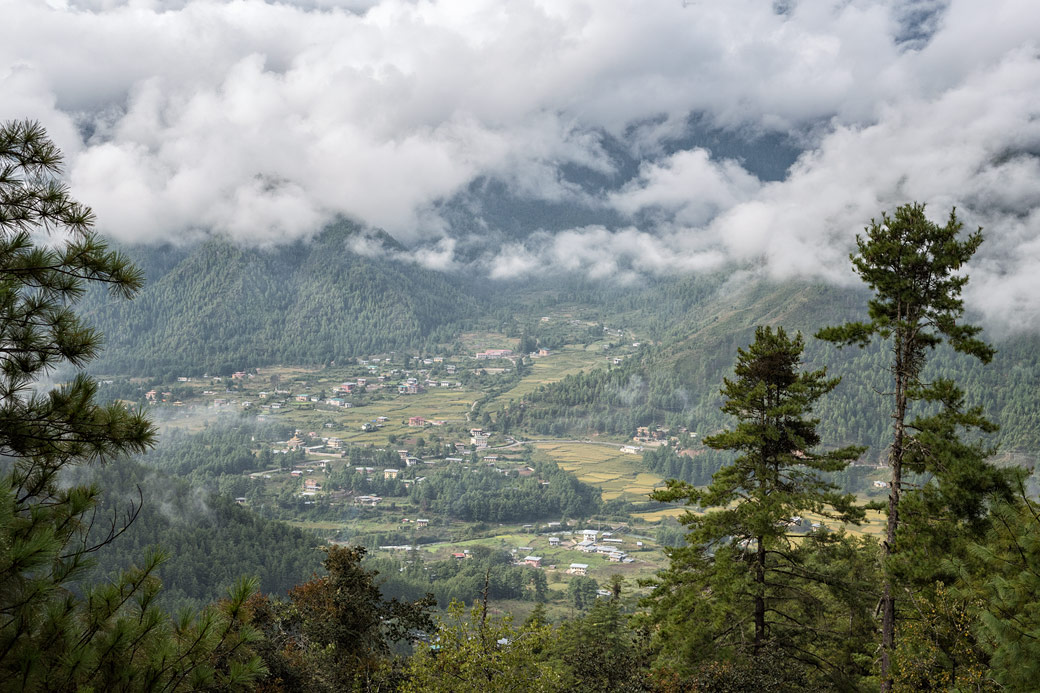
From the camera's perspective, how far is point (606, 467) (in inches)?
4894

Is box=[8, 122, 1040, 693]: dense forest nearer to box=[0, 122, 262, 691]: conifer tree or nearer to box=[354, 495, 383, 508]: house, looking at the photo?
box=[0, 122, 262, 691]: conifer tree

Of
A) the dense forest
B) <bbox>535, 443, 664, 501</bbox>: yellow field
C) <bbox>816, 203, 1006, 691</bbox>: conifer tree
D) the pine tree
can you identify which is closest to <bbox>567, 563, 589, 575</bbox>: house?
<bbox>535, 443, 664, 501</bbox>: yellow field

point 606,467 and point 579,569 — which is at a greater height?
point 606,467

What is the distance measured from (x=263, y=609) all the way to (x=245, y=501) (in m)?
98.7

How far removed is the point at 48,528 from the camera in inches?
206

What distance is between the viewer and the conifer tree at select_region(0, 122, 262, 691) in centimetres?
518

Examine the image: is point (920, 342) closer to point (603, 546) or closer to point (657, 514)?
point (603, 546)

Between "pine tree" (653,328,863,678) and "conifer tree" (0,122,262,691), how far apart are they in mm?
11122

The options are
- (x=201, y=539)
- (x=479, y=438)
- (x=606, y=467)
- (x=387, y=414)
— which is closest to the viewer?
(x=201, y=539)

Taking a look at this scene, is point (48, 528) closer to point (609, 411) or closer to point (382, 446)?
point (382, 446)

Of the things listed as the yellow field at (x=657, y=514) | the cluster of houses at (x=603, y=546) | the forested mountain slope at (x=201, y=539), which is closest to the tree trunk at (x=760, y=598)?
the forested mountain slope at (x=201, y=539)

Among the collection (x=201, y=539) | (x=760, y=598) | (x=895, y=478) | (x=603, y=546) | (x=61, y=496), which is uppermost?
(x=61, y=496)

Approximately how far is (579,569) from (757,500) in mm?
65348

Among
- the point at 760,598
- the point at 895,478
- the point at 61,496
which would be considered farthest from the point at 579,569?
the point at 61,496
